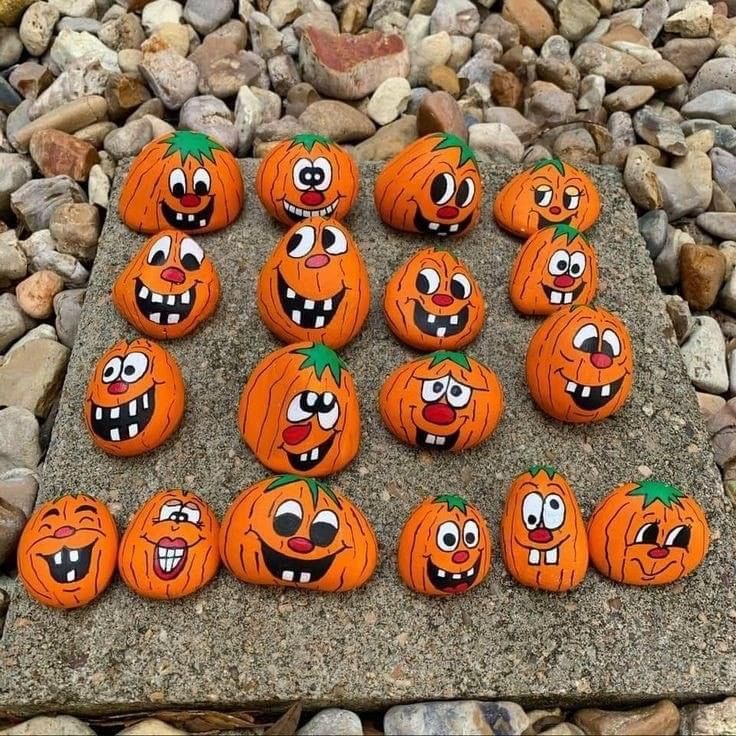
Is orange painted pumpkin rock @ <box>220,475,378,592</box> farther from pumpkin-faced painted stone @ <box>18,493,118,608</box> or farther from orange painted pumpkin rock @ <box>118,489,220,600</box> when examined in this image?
pumpkin-faced painted stone @ <box>18,493,118,608</box>

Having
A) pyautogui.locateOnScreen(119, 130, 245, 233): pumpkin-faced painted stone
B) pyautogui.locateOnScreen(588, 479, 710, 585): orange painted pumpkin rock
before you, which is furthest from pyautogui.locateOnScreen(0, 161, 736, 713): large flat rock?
pyautogui.locateOnScreen(119, 130, 245, 233): pumpkin-faced painted stone

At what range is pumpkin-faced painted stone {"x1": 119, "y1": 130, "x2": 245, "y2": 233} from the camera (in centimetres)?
174

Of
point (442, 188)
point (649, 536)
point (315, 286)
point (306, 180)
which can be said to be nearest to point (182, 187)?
point (306, 180)

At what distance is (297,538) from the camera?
4.22ft

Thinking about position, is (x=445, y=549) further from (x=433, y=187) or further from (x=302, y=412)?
(x=433, y=187)

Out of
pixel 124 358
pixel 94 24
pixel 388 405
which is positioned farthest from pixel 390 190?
pixel 94 24

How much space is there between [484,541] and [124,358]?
671 millimetres

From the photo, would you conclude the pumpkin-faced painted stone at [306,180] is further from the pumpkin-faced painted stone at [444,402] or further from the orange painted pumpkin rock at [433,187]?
the pumpkin-faced painted stone at [444,402]

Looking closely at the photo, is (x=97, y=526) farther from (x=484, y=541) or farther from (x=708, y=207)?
(x=708, y=207)

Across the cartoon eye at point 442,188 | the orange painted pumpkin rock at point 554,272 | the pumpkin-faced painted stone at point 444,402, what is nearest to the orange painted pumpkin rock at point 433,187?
the cartoon eye at point 442,188

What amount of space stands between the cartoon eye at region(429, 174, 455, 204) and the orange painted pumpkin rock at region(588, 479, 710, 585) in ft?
2.24

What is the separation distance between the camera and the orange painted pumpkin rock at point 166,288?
1.60 metres

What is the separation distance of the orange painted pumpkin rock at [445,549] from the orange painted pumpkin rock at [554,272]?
1.65 ft

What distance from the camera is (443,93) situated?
2166 millimetres
